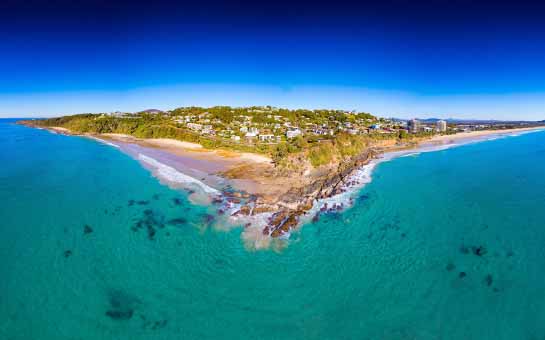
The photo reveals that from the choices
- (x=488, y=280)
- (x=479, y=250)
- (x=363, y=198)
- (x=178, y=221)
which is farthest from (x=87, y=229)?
(x=479, y=250)

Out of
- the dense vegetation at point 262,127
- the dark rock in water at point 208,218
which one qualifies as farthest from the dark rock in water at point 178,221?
the dense vegetation at point 262,127

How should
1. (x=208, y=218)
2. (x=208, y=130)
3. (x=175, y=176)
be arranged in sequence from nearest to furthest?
(x=208, y=218) < (x=175, y=176) < (x=208, y=130)

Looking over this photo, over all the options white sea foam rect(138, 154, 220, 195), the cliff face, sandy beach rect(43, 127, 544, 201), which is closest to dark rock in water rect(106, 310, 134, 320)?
the cliff face

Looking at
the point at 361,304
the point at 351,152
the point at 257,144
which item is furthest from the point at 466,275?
the point at 257,144

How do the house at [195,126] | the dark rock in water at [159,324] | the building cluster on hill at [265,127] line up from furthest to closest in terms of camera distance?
1. the house at [195,126]
2. the building cluster on hill at [265,127]
3. the dark rock in water at [159,324]

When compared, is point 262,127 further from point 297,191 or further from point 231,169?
point 297,191

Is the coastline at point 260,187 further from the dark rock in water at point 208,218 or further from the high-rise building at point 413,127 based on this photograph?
the high-rise building at point 413,127
